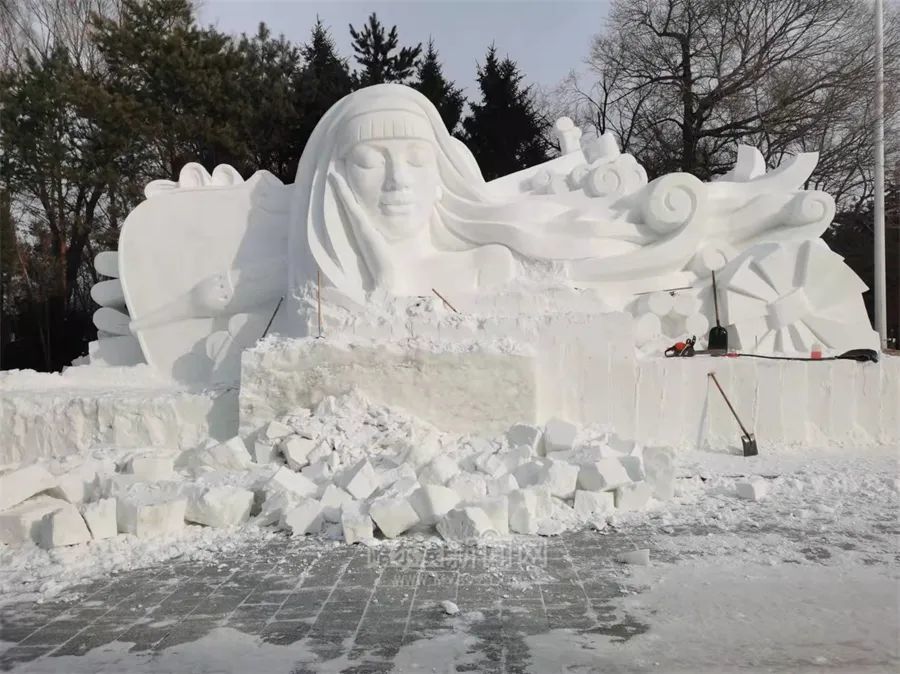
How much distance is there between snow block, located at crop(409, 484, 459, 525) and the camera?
403 cm

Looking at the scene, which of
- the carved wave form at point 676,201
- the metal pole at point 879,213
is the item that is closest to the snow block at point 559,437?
the carved wave form at point 676,201

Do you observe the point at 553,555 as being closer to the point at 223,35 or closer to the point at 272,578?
the point at 272,578

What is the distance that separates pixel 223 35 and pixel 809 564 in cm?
1609

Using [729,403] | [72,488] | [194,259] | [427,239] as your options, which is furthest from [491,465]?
[194,259]

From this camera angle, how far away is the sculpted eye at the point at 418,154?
6.68 m

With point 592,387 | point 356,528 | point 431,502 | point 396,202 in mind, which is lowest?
point 356,528

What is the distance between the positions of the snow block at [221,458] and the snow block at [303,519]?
1060mm

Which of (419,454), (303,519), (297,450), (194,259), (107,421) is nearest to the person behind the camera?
(303,519)

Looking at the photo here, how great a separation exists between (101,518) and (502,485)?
225 centimetres

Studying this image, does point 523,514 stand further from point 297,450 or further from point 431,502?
point 297,450

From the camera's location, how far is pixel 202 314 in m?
7.23

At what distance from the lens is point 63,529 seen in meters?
3.89

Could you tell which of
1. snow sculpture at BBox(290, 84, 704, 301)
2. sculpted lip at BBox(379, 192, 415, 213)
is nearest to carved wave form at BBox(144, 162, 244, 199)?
snow sculpture at BBox(290, 84, 704, 301)

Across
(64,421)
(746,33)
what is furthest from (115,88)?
(746,33)
